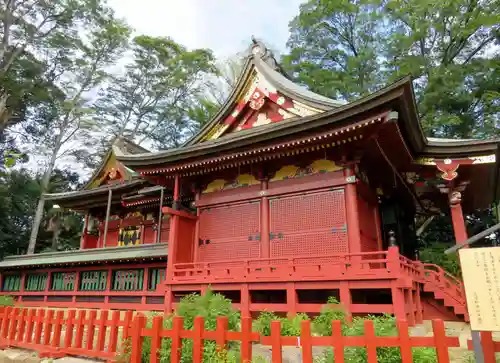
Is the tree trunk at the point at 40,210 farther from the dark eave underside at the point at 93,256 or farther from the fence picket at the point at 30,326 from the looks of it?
the fence picket at the point at 30,326

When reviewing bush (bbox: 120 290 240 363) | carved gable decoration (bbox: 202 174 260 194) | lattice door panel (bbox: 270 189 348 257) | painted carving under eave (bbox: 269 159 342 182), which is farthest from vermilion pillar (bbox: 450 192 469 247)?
bush (bbox: 120 290 240 363)

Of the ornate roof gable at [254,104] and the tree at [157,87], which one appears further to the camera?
the tree at [157,87]

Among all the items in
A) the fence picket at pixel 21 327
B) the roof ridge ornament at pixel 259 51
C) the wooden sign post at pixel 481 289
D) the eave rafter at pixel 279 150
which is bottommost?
the fence picket at pixel 21 327

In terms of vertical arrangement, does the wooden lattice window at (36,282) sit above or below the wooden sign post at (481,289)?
above

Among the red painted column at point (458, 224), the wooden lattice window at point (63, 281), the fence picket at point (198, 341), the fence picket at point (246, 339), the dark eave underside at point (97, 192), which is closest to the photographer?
the fence picket at point (246, 339)

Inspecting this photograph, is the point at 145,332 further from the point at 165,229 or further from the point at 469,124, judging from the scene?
the point at 469,124

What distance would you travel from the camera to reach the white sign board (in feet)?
10.2

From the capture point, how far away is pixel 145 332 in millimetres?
5395

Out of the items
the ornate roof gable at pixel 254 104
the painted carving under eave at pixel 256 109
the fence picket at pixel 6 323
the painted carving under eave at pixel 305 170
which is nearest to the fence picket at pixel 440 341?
the painted carving under eave at pixel 305 170

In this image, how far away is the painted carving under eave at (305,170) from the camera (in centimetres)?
1105

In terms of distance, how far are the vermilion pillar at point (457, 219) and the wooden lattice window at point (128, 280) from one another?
11001mm

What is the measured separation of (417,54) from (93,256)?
26.9 meters

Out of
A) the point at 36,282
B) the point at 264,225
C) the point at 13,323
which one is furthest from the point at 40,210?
the point at 264,225

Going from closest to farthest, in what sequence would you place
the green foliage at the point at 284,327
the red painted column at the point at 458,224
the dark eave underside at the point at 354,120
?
the green foliage at the point at 284,327 < the dark eave underside at the point at 354,120 < the red painted column at the point at 458,224
